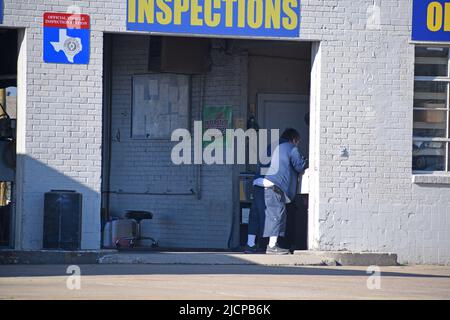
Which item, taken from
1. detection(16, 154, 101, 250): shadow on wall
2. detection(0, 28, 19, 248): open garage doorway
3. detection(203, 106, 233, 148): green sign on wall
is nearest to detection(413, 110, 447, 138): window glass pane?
detection(203, 106, 233, 148): green sign on wall

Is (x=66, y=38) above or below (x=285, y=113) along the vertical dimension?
above

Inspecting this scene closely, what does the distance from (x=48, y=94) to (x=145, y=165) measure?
403 cm

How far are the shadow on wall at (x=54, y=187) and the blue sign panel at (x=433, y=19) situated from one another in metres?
Answer: 5.19

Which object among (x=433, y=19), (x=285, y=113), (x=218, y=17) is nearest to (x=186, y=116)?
(x=285, y=113)

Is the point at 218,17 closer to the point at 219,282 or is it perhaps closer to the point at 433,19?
the point at 433,19

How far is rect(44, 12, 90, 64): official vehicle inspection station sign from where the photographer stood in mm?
13867

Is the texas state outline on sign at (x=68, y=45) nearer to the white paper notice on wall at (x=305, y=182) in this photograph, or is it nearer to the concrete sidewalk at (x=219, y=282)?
the concrete sidewalk at (x=219, y=282)

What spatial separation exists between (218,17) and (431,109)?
359cm

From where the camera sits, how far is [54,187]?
14.0 m

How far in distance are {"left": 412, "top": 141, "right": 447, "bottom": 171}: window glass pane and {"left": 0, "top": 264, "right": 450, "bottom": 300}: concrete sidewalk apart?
5.77 feet

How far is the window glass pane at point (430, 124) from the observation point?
15.1 meters

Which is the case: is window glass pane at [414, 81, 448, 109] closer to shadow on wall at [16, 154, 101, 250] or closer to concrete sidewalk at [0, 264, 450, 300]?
concrete sidewalk at [0, 264, 450, 300]

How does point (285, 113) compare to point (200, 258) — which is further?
point (285, 113)
